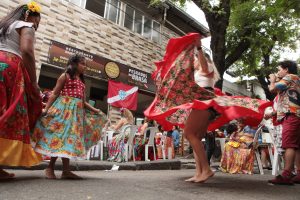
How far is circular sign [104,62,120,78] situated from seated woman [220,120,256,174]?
6495 mm

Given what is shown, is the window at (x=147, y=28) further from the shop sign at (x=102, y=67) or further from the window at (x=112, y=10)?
the shop sign at (x=102, y=67)

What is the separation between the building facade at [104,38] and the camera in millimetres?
10102

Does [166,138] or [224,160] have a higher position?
[166,138]

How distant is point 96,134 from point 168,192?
1.42 meters

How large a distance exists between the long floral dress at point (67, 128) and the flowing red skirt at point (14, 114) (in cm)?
19

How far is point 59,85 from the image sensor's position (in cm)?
356

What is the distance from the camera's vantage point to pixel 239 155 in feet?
20.0

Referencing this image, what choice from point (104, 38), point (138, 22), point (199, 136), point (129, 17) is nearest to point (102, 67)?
point (104, 38)

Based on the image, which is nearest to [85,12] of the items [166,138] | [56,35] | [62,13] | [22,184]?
[62,13]

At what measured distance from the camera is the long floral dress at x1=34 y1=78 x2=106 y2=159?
10.9 feet

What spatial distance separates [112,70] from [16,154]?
9149 mm

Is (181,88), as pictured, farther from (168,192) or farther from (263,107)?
(168,192)

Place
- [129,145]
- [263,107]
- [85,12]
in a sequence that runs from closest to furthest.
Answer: [263,107] → [129,145] → [85,12]

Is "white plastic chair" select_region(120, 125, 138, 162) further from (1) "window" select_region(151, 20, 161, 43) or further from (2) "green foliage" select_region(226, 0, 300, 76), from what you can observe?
(1) "window" select_region(151, 20, 161, 43)
